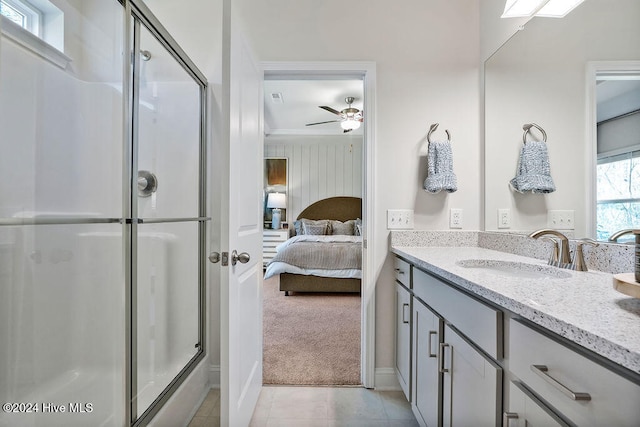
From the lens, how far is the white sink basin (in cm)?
112

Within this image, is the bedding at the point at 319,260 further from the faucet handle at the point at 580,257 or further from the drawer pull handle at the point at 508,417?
the drawer pull handle at the point at 508,417

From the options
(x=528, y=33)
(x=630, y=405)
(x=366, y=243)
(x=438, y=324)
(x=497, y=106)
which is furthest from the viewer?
(x=366, y=243)

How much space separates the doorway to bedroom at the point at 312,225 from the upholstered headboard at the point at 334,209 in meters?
0.02

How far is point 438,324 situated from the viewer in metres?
1.14

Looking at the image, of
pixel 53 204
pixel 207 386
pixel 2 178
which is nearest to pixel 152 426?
pixel 207 386

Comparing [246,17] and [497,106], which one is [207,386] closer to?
[246,17]

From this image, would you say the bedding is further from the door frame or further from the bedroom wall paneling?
the bedroom wall paneling

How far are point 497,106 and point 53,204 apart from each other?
2.57 meters

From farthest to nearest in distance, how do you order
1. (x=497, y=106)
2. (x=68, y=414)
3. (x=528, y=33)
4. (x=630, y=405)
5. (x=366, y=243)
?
(x=366, y=243)
(x=497, y=106)
(x=528, y=33)
(x=68, y=414)
(x=630, y=405)

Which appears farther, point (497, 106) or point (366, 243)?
point (366, 243)

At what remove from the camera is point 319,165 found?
5695 millimetres

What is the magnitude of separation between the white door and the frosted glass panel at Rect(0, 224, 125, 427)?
0.55 meters

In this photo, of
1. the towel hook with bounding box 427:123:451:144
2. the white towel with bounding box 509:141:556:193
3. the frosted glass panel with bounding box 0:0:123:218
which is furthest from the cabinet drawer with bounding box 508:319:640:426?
the frosted glass panel with bounding box 0:0:123:218

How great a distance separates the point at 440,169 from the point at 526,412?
1334 mm
